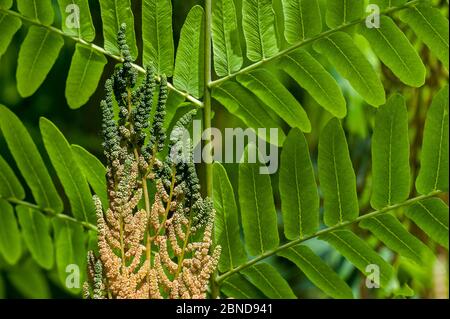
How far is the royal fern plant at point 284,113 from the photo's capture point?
0.87 m

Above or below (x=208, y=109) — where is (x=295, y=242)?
below

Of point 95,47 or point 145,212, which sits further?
point 95,47

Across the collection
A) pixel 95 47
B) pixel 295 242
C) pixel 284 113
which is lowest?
pixel 295 242

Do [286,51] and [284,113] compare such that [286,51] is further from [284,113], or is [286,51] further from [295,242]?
[295,242]

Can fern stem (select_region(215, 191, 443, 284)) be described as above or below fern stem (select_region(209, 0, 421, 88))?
below

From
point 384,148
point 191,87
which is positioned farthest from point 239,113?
point 384,148

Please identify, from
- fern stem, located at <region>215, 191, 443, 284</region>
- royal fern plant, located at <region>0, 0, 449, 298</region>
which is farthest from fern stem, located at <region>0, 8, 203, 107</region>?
fern stem, located at <region>215, 191, 443, 284</region>

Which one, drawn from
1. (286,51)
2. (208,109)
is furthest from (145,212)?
(286,51)

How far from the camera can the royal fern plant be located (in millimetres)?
871

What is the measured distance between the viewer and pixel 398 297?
1.00m

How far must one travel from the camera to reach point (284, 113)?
36.7 inches

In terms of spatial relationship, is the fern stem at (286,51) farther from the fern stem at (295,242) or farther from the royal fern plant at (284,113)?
the fern stem at (295,242)

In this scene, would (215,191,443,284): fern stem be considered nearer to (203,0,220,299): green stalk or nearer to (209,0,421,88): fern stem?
(203,0,220,299): green stalk

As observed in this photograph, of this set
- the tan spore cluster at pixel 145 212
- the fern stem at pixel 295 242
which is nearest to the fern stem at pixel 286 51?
the tan spore cluster at pixel 145 212
